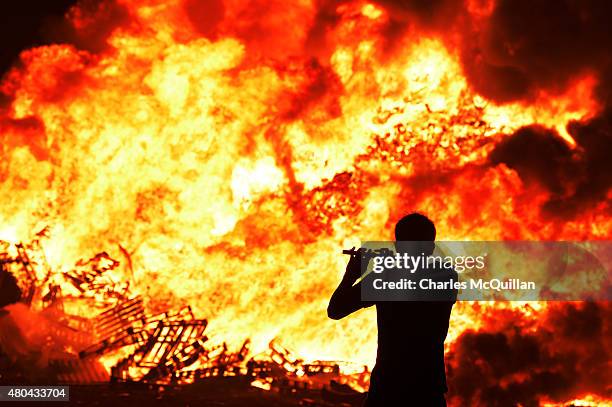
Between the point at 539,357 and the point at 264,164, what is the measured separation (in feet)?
16.4

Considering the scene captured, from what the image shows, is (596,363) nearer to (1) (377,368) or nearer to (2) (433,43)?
(2) (433,43)

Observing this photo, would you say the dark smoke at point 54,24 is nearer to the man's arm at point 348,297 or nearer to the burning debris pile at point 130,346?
the burning debris pile at point 130,346

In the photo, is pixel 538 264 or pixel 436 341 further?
pixel 538 264

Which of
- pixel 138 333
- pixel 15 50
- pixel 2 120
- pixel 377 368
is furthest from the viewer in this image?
pixel 15 50

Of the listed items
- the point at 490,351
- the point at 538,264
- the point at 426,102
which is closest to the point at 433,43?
the point at 426,102

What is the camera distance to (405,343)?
3209 millimetres

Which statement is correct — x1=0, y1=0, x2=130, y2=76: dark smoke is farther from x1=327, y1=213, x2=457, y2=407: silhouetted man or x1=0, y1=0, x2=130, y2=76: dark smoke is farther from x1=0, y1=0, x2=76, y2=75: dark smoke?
x1=327, y1=213, x2=457, y2=407: silhouetted man

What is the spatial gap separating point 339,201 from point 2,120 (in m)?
5.76

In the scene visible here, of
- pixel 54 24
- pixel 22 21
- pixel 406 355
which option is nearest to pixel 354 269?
pixel 406 355

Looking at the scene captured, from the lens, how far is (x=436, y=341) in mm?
3311

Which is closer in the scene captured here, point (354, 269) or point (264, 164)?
point (354, 269)

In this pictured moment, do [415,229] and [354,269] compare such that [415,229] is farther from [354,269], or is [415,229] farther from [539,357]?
[539,357]

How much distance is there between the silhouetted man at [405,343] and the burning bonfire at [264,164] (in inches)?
257

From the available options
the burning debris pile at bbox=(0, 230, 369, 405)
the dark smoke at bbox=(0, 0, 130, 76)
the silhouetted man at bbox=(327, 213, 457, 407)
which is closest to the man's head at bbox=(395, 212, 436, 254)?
the silhouetted man at bbox=(327, 213, 457, 407)
